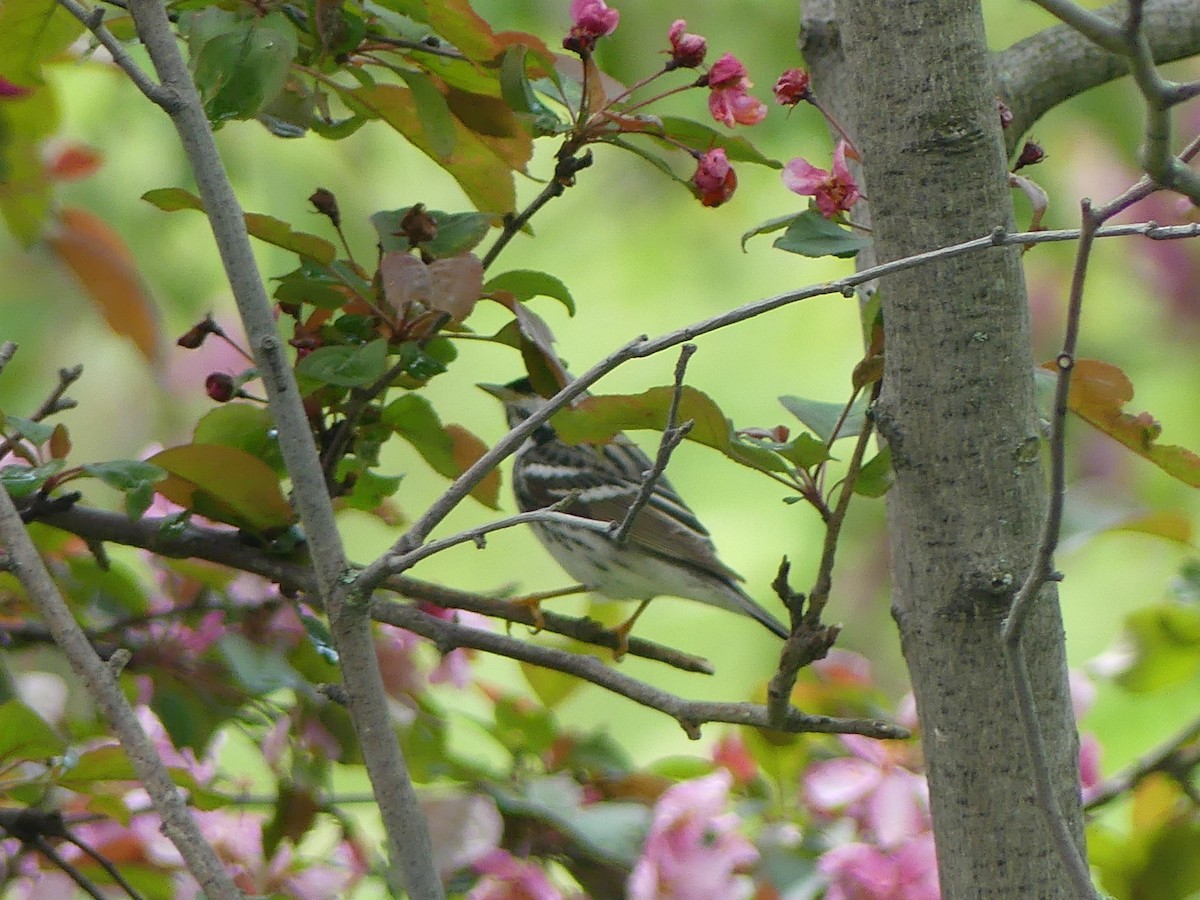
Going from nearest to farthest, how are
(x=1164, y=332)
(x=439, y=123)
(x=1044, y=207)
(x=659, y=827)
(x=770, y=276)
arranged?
(x=1044, y=207) < (x=439, y=123) < (x=659, y=827) < (x=1164, y=332) < (x=770, y=276)

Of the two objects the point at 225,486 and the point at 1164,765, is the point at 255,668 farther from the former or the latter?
the point at 1164,765

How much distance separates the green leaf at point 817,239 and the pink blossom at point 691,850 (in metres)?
0.72

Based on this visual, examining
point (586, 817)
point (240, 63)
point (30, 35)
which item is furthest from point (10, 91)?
point (586, 817)

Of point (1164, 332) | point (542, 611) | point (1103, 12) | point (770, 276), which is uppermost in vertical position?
point (770, 276)

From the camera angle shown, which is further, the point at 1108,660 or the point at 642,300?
the point at 642,300

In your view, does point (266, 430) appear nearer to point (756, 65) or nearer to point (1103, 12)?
point (1103, 12)

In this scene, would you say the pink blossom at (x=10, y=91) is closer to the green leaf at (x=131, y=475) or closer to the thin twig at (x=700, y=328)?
the green leaf at (x=131, y=475)

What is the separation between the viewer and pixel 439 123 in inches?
40.9

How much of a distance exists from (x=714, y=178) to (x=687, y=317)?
9.39 feet

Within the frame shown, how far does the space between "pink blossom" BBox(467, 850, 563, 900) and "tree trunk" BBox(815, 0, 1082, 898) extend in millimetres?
666

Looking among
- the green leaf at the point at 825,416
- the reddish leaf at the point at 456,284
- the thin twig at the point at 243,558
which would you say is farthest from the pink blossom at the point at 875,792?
the reddish leaf at the point at 456,284

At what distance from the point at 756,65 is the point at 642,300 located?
46.4 inches

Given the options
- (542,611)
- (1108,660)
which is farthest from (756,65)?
(542,611)

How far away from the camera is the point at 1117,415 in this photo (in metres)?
0.99
